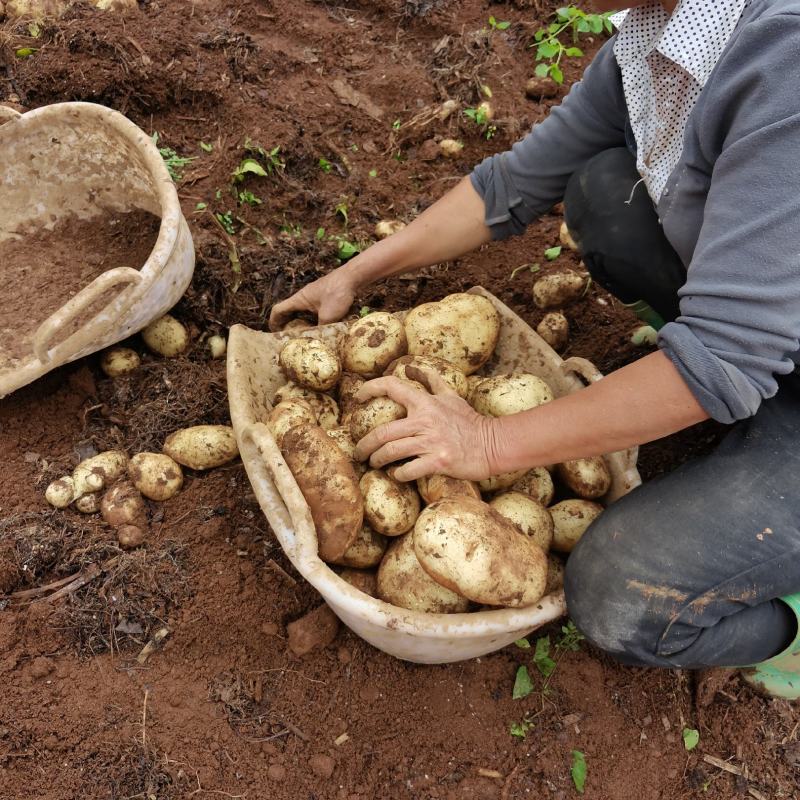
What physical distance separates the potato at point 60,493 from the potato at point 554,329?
1.95 metres

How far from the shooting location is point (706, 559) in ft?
5.67

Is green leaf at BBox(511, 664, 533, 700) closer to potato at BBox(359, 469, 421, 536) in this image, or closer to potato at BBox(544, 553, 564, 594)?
potato at BBox(544, 553, 564, 594)

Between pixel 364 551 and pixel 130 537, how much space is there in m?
0.84

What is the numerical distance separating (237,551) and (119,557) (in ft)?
1.24

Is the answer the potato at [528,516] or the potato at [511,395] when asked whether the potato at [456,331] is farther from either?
the potato at [528,516]

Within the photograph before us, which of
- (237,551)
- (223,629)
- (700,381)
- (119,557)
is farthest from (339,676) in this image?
(700,381)

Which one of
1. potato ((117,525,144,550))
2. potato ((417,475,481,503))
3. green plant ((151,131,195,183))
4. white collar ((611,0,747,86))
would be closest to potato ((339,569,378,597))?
potato ((417,475,481,503))

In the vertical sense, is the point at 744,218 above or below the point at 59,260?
above

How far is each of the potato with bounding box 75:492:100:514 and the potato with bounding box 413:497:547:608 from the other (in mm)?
1278

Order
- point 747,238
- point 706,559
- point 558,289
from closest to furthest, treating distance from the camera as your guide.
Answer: point 747,238 < point 706,559 < point 558,289

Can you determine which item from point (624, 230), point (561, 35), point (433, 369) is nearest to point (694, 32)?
point (624, 230)

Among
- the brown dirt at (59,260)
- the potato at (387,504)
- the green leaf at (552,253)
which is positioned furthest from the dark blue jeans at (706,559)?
the brown dirt at (59,260)

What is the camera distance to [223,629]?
7.00 ft

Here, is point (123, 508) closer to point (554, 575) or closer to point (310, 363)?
point (310, 363)
